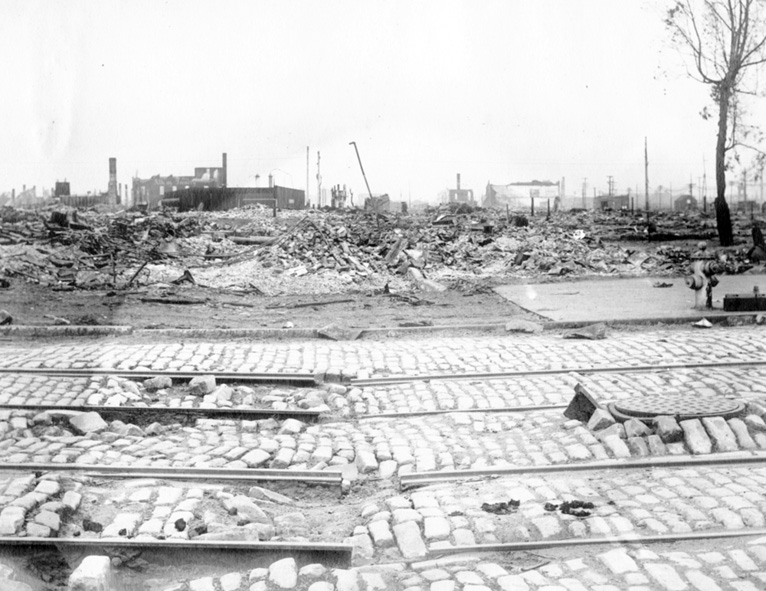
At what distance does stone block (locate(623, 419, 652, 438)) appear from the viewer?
604 cm

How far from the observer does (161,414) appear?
7.41 m

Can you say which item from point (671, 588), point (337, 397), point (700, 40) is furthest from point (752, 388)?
point (700, 40)

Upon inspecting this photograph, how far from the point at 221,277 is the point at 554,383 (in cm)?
1259

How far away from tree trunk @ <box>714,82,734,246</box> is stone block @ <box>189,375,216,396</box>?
19.8 m

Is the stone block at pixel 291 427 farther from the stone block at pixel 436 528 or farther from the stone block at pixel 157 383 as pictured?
the stone block at pixel 436 528

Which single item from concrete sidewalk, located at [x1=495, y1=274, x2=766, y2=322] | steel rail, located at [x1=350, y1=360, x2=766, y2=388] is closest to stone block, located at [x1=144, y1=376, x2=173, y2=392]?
steel rail, located at [x1=350, y1=360, x2=766, y2=388]

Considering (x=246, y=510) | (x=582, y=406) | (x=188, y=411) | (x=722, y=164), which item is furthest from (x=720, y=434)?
(x=722, y=164)

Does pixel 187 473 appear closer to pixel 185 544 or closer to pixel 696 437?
pixel 185 544

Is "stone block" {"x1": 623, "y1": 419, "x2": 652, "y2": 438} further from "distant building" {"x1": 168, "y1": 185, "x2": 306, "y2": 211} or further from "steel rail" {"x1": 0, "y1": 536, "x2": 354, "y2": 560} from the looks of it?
"distant building" {"x1": 168, "y1": 185, "x2": 306, "y2": 211}

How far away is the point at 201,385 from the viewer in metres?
8.28

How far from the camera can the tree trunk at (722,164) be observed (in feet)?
77.1

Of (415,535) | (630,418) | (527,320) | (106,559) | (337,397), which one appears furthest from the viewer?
(527,320)

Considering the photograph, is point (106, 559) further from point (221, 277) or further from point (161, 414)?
point (221, 277)

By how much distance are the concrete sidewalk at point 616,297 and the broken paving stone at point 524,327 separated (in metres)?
0.55
